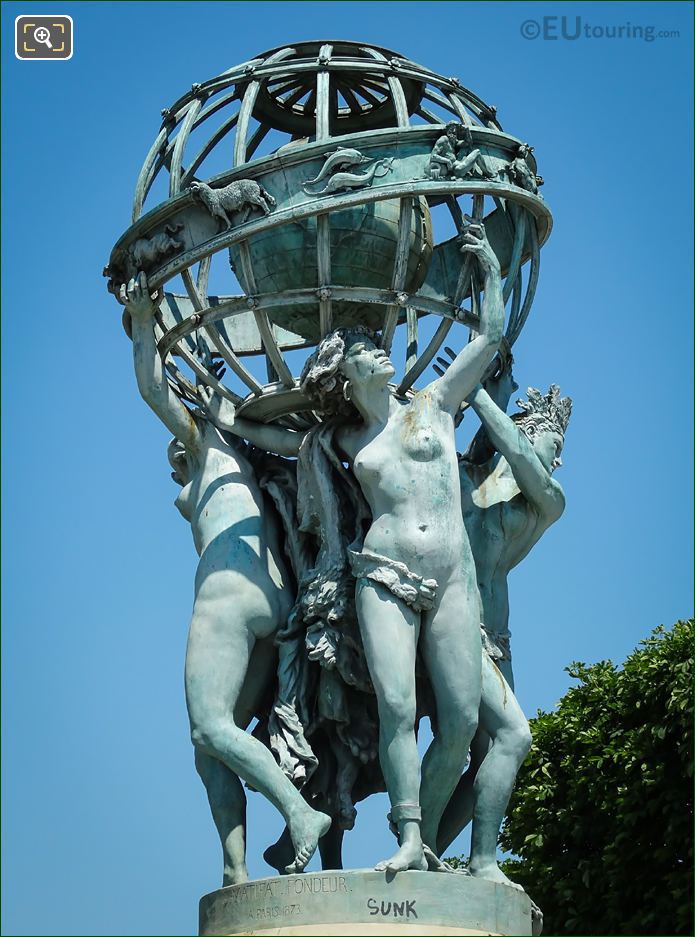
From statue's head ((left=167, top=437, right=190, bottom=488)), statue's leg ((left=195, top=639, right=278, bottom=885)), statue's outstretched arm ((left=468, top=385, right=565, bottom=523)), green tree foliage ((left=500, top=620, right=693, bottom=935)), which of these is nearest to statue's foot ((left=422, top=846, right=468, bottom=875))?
statue's leg ((left=195, top=639, right=278, bottom=885))

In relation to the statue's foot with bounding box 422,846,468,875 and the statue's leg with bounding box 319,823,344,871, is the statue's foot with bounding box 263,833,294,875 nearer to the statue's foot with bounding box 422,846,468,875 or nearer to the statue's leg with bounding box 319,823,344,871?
→ the statue's leg with bounding box 319,823,344,871

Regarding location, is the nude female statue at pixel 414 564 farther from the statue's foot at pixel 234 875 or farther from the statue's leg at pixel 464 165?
the statue's foot at pixel 234 875

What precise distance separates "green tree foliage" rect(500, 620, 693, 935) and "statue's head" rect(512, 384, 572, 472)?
5146 mm

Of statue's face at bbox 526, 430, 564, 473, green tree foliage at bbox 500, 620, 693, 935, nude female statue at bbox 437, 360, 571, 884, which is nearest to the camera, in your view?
nude female statue at bbox 437, 360, 571, 884

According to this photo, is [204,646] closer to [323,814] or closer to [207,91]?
[323,814]

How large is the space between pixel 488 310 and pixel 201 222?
2.41 meters

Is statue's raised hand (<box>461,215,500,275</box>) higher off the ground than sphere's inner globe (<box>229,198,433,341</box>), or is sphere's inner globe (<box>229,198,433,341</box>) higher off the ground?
sphere's inner globe (<box>229,198,433,341</box>)

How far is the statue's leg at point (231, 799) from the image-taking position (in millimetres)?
14050

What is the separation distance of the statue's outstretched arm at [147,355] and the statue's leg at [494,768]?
3.33 metres

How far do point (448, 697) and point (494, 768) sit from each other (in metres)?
0.74

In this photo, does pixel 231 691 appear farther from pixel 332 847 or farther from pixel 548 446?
pixel 548 446

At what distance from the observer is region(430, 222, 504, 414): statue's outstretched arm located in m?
14.4

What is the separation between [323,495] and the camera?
14.6 metres

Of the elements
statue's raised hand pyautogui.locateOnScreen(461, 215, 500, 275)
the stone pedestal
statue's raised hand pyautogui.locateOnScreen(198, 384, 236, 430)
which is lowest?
the stone pedestal
